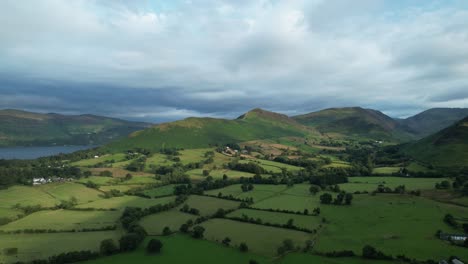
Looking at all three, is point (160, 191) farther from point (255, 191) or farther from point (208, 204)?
point (255, 191)

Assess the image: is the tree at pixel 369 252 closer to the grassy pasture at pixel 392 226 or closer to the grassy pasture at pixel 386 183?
the grassy pasture at pixel 392 226

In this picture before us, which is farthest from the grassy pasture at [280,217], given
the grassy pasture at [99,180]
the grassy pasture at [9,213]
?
the grassy pasture at [99,180]

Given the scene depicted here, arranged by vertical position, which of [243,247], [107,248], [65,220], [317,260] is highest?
[243,247]

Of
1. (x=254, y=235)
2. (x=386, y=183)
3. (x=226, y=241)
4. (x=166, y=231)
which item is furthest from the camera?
(x=386, y=183)

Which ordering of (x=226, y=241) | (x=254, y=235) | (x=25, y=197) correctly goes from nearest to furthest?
(x=226, y=241) < (x=254, y=235) < (x=25, y=197)

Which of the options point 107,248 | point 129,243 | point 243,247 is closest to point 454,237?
point 243,247

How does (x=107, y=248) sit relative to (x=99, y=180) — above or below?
below

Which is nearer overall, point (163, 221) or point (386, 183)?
point (163, 221)

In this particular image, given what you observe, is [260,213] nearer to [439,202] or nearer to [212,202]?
[212,202]
